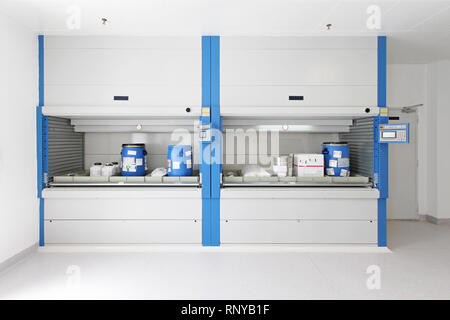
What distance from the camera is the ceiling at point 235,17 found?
3271 mm

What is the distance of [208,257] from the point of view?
3826 millimetres

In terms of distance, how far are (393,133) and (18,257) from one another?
4.43 meters

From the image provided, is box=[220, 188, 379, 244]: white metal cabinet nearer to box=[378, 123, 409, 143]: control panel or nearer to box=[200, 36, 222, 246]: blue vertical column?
box=[200, 36, 222, 246]: blue vertical column

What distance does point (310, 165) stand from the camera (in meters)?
4.24

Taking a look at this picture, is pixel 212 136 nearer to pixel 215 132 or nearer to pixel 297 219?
pixel 215 132

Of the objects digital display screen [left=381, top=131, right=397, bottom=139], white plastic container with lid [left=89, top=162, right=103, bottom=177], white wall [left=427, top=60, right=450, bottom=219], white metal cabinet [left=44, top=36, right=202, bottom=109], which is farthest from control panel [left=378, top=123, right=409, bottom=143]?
white plastic container with lid [left=89, top=162, right=103, bottom=177]

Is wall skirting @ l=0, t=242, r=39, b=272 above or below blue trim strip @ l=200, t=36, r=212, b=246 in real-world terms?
below

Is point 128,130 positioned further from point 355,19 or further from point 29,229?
point 355,19

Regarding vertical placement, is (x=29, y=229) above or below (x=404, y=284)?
above

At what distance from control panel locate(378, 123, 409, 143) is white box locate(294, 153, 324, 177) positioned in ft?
2.42

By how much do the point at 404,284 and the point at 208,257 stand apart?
1953 mm

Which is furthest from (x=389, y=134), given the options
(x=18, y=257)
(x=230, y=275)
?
(x=18, y=257)

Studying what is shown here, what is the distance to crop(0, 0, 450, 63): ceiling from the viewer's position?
3271 mm
